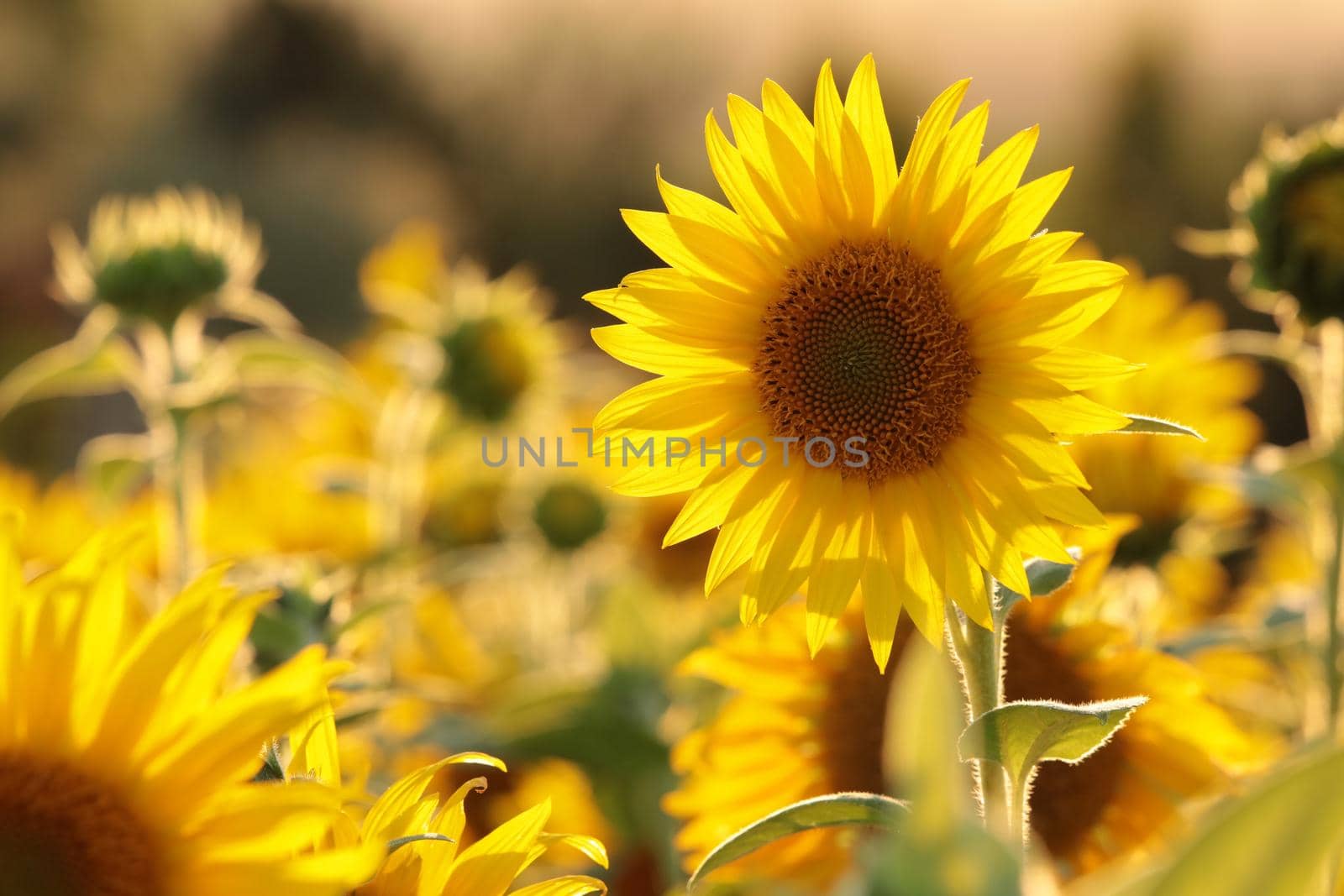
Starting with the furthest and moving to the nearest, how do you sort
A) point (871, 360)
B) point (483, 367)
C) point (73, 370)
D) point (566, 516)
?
point (566, 516) → point (483, 367) → point (73, 370) → point (871, 360)

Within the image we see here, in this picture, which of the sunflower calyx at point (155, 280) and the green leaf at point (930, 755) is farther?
the sunflower calyx at point (155, 280)

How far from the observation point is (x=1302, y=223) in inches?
41.4

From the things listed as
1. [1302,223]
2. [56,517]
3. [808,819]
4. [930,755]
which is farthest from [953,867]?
[56,517]

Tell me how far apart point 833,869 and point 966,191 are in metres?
0.49

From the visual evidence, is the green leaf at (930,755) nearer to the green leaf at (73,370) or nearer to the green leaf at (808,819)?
the green leaf at (808,819)

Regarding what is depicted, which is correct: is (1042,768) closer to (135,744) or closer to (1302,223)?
(1302,223)

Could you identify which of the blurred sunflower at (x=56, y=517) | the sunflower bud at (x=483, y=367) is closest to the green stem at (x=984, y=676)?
the sunflower bud at (x=483, y=367)

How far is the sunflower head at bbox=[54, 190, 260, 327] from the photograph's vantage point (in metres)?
1.41

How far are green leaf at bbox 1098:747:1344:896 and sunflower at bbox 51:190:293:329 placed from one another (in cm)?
120

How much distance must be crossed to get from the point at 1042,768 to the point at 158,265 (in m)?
1.02

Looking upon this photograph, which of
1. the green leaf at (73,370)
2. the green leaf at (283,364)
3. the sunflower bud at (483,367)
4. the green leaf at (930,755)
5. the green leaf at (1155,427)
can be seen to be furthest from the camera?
the sunflower bud at (483,367)

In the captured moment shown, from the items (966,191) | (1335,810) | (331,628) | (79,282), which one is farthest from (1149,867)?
(79,282)

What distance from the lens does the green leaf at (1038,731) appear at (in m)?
0.59

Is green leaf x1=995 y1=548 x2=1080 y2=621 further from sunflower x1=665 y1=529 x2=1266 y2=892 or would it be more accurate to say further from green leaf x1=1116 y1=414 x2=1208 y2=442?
sunflower x1=665 y1=529 x2=1266 y2=892
